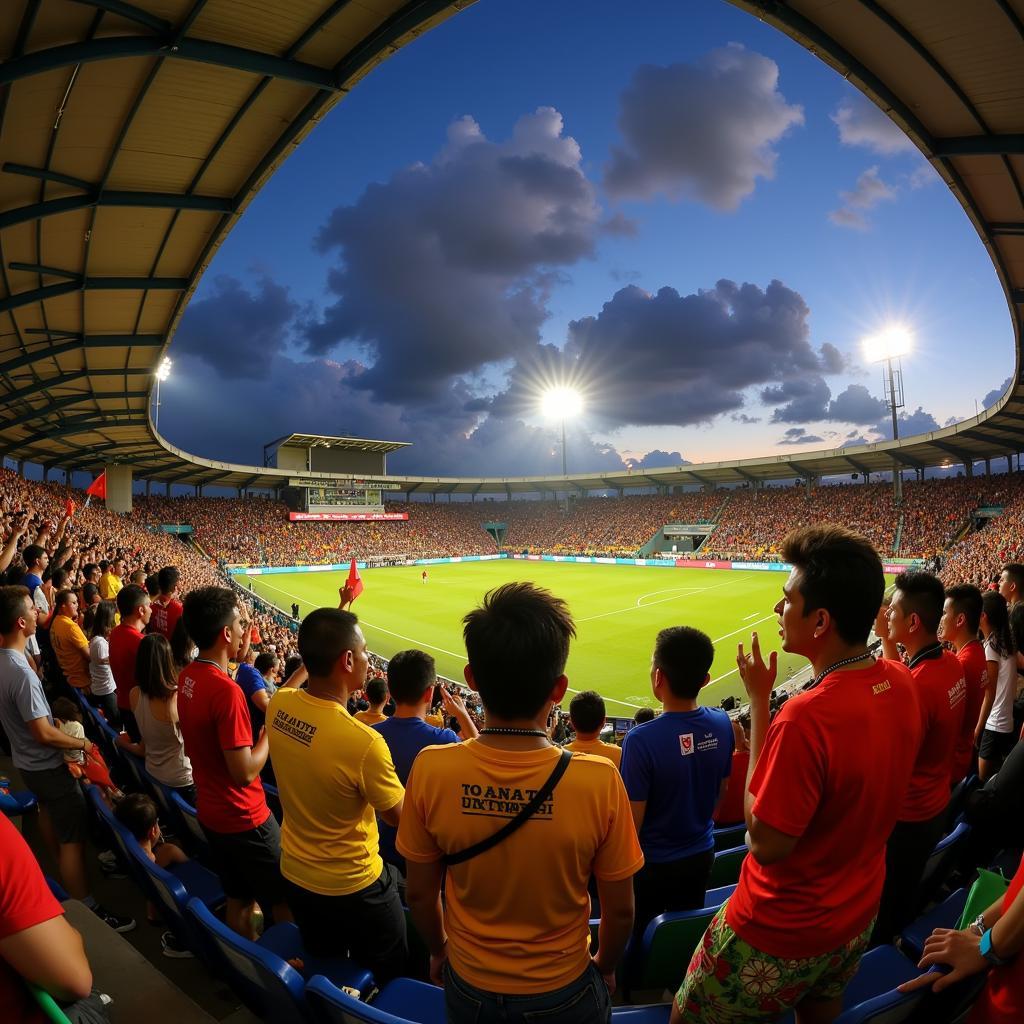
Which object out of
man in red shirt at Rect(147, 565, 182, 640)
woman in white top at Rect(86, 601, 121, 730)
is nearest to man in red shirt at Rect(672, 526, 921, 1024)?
man in red shirt at Rect(147, 565, 182, 640)

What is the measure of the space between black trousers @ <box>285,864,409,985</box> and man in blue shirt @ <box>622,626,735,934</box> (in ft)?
4.27

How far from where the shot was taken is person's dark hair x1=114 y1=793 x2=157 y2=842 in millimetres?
3768

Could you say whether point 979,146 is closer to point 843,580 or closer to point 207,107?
point 843,580

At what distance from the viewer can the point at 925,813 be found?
3088mm

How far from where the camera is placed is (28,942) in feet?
4.85

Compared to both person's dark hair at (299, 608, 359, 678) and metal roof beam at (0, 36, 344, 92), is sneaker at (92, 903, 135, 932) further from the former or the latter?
metal roof beam at (0, 36, 344, 92)

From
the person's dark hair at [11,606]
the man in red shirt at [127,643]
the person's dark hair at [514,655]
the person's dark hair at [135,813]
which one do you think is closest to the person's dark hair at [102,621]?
the man in red shirt at [127,643]

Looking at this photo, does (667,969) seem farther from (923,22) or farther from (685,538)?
(685,538)

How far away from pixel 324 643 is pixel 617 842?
5.37ft

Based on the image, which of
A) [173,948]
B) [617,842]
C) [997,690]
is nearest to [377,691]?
[173,948]

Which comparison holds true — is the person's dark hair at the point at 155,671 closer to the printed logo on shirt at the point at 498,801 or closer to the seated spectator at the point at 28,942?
A: the seated spectator at the point at 28,942

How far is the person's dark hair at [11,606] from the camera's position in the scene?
152 inches

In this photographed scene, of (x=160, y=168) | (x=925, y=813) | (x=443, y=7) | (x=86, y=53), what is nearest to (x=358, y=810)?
(x=925, y=813)

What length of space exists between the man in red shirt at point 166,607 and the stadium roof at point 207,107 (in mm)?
6387
